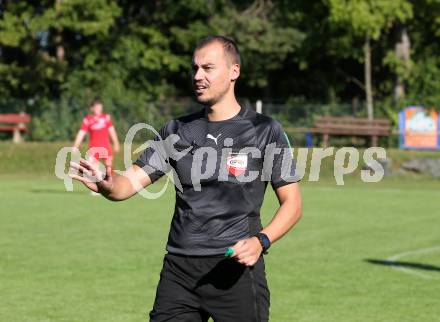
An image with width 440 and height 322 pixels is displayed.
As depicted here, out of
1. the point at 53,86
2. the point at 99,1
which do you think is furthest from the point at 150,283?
the point at 53,86

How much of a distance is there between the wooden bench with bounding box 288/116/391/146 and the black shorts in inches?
1324

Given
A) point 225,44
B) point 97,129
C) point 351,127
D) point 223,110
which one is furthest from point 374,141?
point 225,44

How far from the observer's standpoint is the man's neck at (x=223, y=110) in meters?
5.70

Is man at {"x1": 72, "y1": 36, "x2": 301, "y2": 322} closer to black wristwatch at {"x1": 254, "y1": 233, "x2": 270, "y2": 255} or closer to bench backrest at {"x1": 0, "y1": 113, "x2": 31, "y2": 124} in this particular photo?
black wristwatch at {"x1": 254, "y1": 233, "x2": 270, "y2": 255}

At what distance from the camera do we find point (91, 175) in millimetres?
5301

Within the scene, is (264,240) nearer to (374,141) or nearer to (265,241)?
(265,241)

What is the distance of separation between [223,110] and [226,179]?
0.37 metres

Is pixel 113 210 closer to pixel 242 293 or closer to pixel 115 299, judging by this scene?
pixel 115 299

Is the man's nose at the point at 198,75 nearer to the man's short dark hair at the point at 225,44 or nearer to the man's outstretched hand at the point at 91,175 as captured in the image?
the man's short dark hair at the point at 225,44

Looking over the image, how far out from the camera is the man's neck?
224 inches

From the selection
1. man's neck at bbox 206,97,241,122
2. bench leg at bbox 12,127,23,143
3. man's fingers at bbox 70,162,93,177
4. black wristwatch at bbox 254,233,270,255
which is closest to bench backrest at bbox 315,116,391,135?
bench leg at bbox 12,127,23,143

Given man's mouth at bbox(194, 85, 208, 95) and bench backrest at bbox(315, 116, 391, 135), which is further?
bench backrest at bbox(315, 116, 391, 135)

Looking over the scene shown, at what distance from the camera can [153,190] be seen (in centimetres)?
2683

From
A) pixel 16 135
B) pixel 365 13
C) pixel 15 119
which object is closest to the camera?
pixel 365 13
